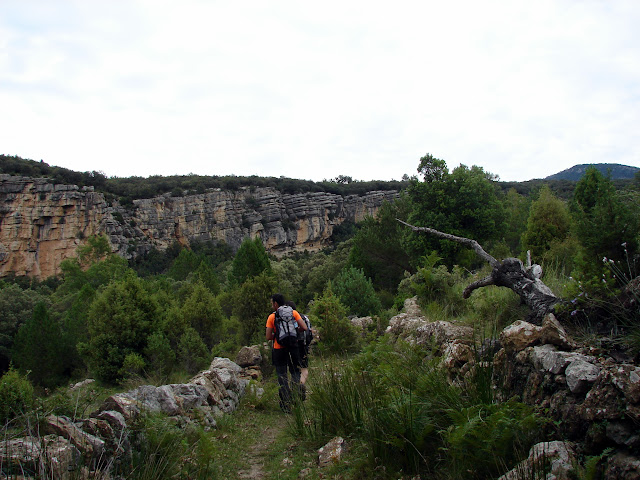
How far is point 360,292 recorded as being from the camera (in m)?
16.2

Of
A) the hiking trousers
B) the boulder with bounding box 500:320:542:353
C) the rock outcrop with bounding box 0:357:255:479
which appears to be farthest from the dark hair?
the boulder with bounding box 500:320:542:353

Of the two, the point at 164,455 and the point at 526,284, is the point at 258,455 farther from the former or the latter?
the point at 526,284

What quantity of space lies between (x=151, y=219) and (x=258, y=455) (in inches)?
3014

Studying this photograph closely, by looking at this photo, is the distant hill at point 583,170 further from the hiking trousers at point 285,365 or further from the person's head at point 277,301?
the hiking trousers at point 285,365

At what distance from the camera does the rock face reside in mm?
63188

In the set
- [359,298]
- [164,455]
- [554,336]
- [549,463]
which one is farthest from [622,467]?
[359,298]

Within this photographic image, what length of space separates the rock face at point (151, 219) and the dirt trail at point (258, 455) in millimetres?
48530

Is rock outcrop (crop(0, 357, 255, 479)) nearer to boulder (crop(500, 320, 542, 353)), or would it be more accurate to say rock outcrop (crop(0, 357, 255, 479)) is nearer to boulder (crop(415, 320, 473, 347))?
boulder (crop(415, 320, 473, 347))

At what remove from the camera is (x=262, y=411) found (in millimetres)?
6625

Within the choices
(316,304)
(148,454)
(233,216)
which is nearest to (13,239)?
(233,216)

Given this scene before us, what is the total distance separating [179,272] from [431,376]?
40653 mm

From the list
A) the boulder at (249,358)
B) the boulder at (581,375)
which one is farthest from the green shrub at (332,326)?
the boulder at (581,375)

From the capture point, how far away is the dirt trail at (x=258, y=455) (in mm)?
4035

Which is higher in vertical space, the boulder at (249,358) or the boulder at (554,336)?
the boulder at (554,336)
